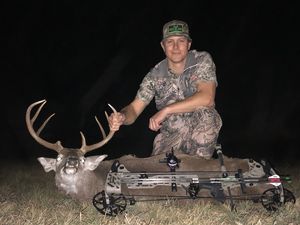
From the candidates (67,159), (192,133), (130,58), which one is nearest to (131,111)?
(192,133)

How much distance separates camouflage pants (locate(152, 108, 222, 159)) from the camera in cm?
458

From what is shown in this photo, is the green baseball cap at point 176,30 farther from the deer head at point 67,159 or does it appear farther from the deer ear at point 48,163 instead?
the deer ear at point 48,163

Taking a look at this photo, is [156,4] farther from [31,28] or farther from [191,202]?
[191,202]

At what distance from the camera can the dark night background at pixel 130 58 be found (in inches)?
711

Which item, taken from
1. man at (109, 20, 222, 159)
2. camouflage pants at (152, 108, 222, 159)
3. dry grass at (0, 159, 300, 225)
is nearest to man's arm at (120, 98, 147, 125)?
man at (109, 20, 222, 159)

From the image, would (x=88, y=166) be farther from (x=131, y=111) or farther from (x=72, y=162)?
(x=131, y=111)

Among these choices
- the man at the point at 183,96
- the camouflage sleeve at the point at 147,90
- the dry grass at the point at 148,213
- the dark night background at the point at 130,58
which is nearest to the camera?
the dry grass at the point at 148,213

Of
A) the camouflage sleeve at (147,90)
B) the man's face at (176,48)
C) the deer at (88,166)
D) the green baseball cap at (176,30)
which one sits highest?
the green baseball cap at (176,30)

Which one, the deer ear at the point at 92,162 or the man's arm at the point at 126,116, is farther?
the deer ear at the point at 92,162

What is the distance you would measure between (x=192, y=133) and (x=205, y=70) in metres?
0.60

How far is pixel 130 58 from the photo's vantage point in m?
21.0

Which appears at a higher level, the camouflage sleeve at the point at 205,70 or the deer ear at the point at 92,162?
the camouflage sleeve at the point at 205,70

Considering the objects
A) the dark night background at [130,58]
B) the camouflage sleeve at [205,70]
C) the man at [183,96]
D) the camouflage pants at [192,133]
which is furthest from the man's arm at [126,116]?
the dark night background at [130,58]

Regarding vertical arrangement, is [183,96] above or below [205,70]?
below
